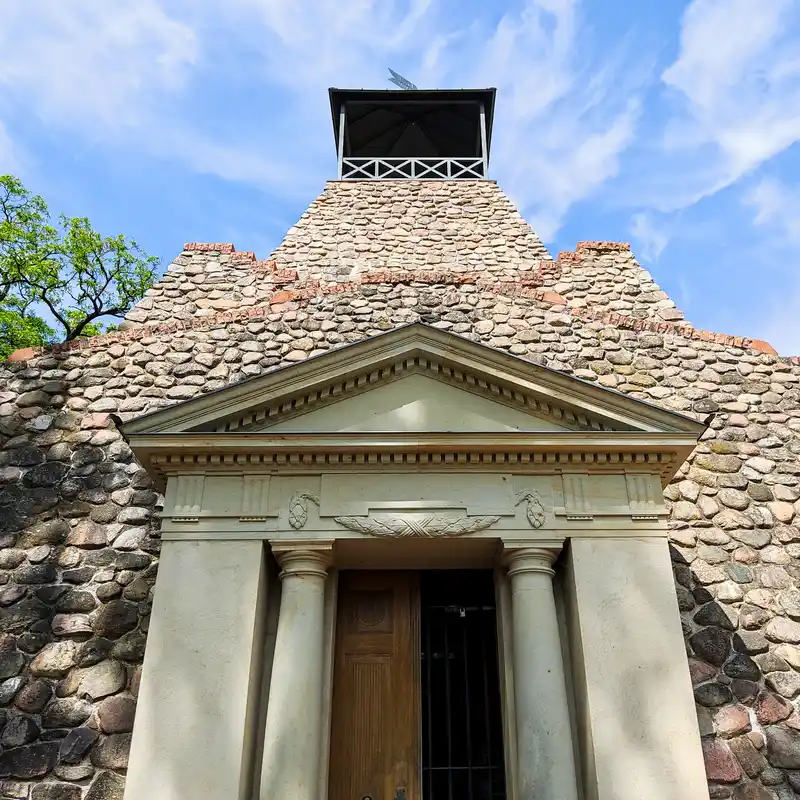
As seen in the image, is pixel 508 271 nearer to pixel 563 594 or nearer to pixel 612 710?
pixel 563 594

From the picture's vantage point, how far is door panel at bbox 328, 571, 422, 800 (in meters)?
6.21

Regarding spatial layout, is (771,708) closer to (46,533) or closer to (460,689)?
(460,689)

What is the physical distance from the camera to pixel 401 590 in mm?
7016

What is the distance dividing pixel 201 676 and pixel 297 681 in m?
0.78

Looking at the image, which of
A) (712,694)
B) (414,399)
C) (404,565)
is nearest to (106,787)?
(404,565)

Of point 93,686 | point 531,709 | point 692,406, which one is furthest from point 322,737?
point 692,406

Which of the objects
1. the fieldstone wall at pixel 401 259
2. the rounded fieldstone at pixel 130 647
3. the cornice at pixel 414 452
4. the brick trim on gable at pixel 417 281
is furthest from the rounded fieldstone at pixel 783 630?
the rounded fieldstone at pixel 130 647

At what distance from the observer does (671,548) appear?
7.34 metres

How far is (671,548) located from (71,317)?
1507 cm

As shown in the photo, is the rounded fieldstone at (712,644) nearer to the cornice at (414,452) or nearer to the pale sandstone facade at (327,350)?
the pale sandstone facade at (327,350)

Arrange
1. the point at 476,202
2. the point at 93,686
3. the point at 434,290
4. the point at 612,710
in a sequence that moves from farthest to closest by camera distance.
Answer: the point at 476,202
the point at 434,290
the point at 93,686
the point at 612,710

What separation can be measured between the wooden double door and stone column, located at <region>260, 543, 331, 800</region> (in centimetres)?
60

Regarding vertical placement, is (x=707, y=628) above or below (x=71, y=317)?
below

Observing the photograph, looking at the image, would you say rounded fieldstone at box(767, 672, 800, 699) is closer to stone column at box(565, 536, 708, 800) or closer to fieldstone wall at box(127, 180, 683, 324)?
stone column at box(565, 536, 708, 800)
